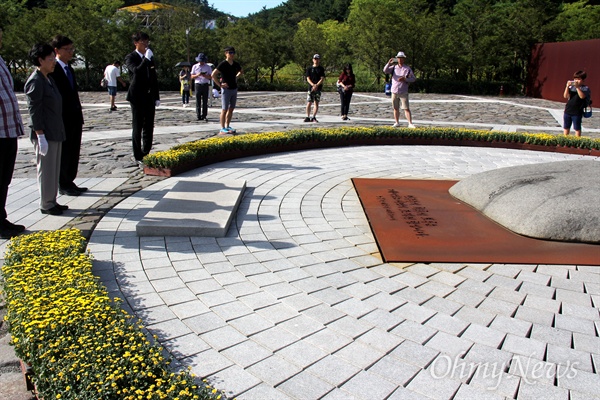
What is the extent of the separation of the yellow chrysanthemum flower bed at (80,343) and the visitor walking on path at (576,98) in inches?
386

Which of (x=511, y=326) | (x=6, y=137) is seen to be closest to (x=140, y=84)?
(x=6, y=137)

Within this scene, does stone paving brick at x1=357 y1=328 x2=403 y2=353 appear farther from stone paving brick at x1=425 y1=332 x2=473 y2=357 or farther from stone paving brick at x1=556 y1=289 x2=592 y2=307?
stone paving brick at x1=556 y1=289 x2=592 y2=307

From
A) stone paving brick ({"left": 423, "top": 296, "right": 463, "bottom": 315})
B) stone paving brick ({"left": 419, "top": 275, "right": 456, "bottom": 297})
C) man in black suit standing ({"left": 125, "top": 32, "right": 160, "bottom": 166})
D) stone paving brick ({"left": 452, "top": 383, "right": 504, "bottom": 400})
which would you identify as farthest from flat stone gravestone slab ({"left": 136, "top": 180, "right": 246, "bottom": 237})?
stone paving brick ({"left": 452, "top": 383, "right": 504, "bottom": 400})

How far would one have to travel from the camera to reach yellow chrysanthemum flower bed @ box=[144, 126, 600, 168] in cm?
821

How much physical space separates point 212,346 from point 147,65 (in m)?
5.43

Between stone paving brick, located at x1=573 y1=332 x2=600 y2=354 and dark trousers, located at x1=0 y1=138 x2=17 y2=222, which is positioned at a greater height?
dark trousers, located at x1=0 y1=138 x2=17 y2=222

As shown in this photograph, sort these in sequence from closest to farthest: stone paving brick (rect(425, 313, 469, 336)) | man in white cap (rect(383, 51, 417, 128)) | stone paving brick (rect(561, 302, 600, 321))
Result: 1. stone paving brick (rect(425, 313, 469, 336))
2. stone paving brick (rect(561, 302, 600, 321))
3. man in white cap (rect(383, 51, 417, 128))

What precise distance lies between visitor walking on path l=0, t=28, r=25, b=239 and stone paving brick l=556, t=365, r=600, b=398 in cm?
435

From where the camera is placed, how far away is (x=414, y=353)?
9.55 ft

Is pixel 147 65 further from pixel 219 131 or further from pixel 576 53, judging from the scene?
pixel 576 53

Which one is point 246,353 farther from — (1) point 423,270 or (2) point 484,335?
(1) point 423,270

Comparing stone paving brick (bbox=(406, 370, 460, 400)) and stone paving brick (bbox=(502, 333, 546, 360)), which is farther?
stone paving brick (bbox=(502, 333, 546, 360))

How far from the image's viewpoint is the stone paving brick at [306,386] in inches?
99.8

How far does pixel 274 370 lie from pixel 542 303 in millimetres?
2015
